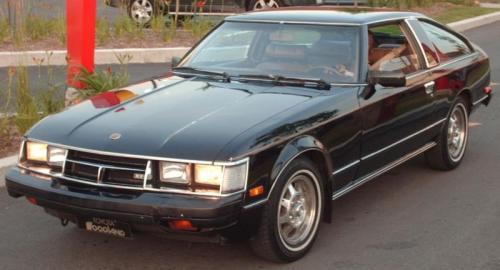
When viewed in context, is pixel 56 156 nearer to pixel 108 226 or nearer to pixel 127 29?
A: pixel 108 226

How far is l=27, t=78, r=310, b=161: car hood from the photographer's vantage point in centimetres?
409

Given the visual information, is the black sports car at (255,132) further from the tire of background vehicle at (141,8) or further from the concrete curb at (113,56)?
the tire of background vehicle at (141,8)

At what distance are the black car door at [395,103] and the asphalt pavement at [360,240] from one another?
1.32 feet

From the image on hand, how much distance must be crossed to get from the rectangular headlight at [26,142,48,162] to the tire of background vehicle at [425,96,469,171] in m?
3.46

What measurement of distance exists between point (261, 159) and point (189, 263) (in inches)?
34.2

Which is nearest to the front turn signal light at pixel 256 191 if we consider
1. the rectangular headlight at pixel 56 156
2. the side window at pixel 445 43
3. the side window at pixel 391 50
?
the rectangular headlight at pixel 56 156

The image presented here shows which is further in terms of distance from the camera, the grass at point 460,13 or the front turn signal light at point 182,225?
the grass at point 460,13

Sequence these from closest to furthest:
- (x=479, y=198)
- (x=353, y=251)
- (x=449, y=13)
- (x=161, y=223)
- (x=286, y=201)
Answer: (x=161, y=223)
(x=286, y=201)
(x=353, y=251)
(x=479, y=198)
(x=449, y=13)

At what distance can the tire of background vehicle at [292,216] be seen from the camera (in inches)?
166

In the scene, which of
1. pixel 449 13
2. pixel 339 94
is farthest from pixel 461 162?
pixel 449 13

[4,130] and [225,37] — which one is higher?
[225,37]

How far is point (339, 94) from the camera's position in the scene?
195 inches

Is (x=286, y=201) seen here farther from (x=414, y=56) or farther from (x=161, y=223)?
(x=414, y=56)

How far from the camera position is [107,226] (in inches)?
163
